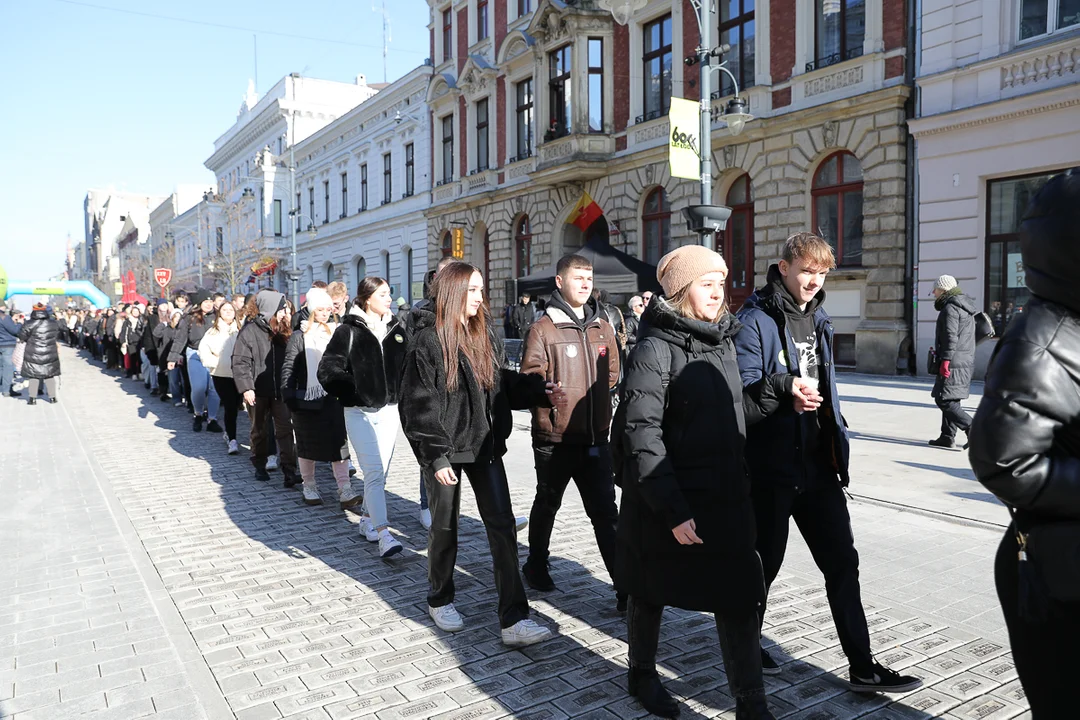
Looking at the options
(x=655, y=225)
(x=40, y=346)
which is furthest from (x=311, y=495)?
(x=655, y=225)

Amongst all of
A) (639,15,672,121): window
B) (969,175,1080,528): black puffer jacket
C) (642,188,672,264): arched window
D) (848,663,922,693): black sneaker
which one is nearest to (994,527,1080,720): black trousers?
(969,175,1080,528): black puffer jacket

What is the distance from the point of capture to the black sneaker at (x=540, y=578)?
4742mm

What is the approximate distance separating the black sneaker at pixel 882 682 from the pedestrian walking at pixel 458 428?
4.56ft

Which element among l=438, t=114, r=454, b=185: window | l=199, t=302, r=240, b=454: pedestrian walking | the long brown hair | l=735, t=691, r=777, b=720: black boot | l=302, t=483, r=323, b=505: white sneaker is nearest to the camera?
l=735, t=691, r=777, b=720: black boot

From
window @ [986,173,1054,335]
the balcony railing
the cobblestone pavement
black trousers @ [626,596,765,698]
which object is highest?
the balcony railing

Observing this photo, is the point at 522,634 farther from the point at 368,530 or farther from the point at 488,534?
the point at 368,530

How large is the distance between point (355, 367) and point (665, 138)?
18.1 metres

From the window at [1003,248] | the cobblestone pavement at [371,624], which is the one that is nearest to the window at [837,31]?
the window at [1003,248]

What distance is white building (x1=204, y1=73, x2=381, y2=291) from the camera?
52.2m

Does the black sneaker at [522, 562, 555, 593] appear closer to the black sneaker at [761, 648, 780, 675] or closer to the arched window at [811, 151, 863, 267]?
the black sneaker at [761, 648, 780, 675]

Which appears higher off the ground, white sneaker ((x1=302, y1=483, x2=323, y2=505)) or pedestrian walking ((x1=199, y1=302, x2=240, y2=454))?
pedestrian walking ((x1=199, y1=302, x2=240, y2=454))

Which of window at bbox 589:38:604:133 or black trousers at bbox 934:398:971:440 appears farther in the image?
window at bbox 589:38:604:133

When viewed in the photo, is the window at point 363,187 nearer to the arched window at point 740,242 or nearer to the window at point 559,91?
the window at point 559,91

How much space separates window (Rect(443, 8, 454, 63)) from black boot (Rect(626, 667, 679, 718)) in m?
33.2
